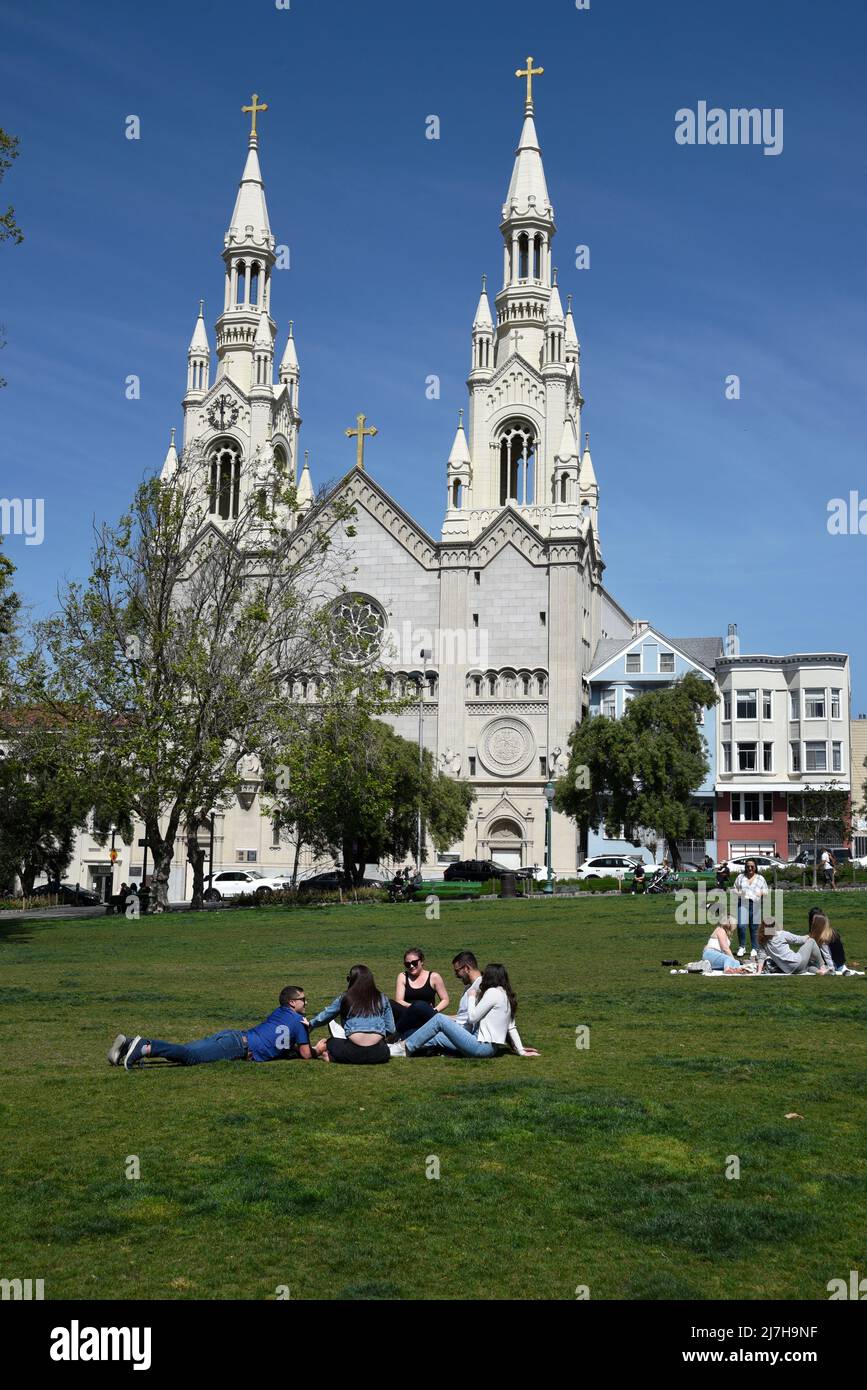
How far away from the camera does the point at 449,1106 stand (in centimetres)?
1005

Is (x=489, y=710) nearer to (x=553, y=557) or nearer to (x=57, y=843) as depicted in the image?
(x=553, y=557)

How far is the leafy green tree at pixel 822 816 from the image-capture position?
70.4 metres

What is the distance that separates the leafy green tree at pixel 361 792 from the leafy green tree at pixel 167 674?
161cm

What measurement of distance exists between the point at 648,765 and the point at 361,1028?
48.5 meters

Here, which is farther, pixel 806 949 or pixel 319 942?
pixel 319 942

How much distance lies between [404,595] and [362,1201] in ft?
233

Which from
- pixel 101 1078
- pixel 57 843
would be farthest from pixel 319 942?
pixel 57 843

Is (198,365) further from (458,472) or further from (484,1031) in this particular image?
(484,1031)

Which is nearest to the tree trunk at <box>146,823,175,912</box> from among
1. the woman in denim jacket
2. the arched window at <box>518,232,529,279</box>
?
the woman in denim jacket

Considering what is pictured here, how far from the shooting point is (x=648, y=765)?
59.4 meters

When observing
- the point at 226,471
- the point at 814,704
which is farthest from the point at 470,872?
the point at 226,471

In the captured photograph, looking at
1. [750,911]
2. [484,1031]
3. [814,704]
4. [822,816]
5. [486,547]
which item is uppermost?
[486,547]

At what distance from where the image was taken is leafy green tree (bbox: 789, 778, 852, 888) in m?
70.4

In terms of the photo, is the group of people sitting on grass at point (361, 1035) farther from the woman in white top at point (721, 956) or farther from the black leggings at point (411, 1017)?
the woman in white top at point (721, 956)
